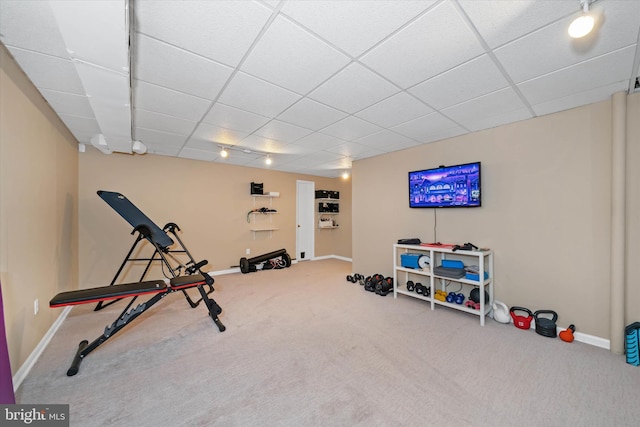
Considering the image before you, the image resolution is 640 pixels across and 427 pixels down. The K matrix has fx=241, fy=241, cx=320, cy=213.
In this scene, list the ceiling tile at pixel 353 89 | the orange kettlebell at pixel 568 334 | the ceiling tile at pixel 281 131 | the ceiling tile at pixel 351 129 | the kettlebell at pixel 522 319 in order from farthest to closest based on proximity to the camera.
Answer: the ceiling tile at pixel 281 131, the ceiling tile at pixel 351 129, the kettlebell at pixel 522 319, the orange kettlebell at pixel 568 334, the ceiling tile at pixel 353 89

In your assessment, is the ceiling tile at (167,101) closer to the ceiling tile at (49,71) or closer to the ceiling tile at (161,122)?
the ceiling tile at (161,122)

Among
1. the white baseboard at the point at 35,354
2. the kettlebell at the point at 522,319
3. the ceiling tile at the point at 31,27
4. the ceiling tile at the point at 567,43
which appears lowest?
the white baseboard at the point at 35,354

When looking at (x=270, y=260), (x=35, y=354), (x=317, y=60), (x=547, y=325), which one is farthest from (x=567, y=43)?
(x=270, y=260)

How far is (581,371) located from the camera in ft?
6.64

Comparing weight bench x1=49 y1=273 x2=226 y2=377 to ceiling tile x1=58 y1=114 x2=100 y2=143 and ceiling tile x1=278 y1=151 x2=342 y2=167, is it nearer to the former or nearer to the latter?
ceiling tile x1=58 y1=114 x2=100 y2=143

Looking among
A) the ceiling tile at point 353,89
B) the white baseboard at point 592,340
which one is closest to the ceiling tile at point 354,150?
the ceiling tile at point 353,89

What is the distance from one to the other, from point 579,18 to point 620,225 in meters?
2.08

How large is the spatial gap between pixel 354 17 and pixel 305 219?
5.66 metres

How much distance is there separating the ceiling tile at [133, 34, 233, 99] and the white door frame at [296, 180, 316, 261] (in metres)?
4.54

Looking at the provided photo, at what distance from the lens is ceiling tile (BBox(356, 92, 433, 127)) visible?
95.3 inches

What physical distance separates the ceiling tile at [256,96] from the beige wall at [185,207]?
9.98ft

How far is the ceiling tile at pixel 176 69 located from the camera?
5.52ft

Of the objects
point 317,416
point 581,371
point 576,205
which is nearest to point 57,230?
point 317,416

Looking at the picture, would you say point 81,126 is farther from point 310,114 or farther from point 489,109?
point 489,109
